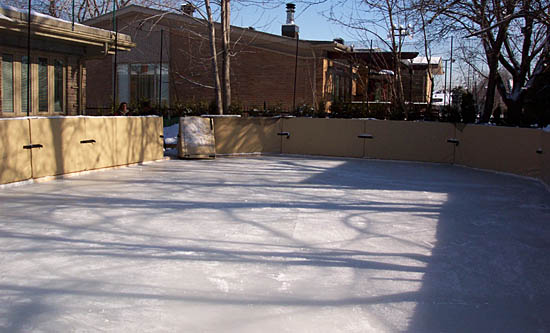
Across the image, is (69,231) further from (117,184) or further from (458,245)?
(458,245)

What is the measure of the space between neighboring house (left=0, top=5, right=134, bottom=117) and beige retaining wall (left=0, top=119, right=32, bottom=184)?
3517mm

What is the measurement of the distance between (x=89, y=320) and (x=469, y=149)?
13.3m

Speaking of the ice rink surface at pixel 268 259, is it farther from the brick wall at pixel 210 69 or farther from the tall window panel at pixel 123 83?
the tall window panel at pixel 123 83

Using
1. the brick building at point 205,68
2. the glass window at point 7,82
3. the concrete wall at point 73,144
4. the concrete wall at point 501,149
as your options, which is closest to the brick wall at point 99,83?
the brick building at point 205,68

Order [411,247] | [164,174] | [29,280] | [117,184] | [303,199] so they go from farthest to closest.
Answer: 1. [164,174]
2. [117,184]
3. [303,199]
4. [411,247]
5. [29,280]

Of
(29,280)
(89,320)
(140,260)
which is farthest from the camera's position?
(140,260)

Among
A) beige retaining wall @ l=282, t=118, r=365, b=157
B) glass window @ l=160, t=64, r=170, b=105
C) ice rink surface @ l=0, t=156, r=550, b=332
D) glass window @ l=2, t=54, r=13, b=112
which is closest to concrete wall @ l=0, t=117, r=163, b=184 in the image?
ice rink surface @ l=0, t=156, r=550, b=332

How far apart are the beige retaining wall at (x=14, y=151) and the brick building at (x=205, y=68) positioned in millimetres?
11524

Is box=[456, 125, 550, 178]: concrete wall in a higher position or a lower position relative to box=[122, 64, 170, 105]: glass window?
lower

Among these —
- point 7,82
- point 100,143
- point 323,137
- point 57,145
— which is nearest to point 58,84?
point 7,82

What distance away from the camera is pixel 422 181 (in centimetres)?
1216

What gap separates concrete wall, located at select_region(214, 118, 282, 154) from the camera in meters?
16.7

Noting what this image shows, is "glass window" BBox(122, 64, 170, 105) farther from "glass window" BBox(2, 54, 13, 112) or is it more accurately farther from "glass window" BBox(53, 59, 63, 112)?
"glass window" BBox(2, 54, 13, 112)

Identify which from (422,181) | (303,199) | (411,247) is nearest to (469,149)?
(422,181)
